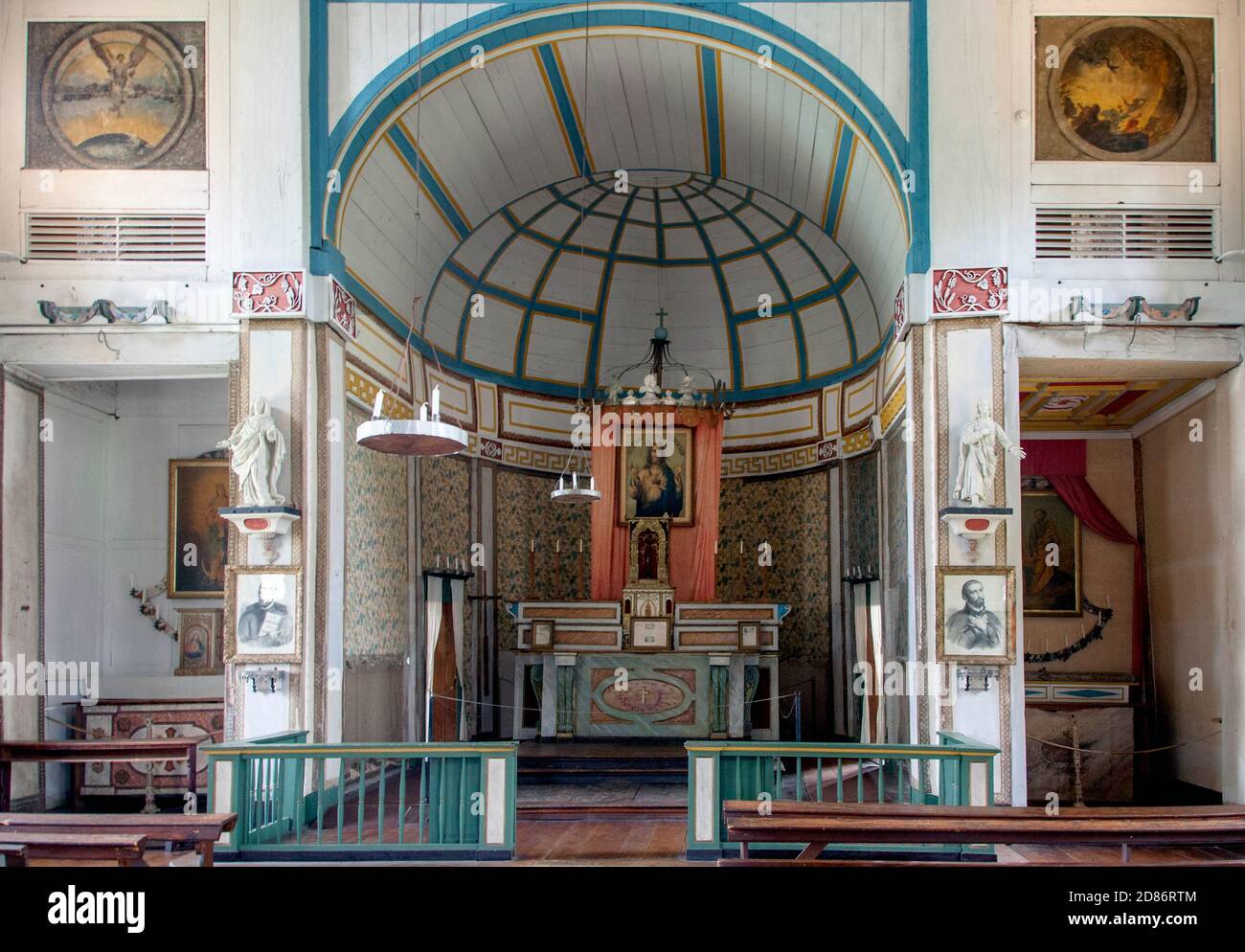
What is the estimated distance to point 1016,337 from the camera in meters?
10.6

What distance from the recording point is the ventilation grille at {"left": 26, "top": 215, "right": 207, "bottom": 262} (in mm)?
10734

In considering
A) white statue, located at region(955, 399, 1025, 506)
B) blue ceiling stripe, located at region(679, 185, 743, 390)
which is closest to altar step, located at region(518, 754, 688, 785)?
white statue, located at region(955, 399, 1025, 506)

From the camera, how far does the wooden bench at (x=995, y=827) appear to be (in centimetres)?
636

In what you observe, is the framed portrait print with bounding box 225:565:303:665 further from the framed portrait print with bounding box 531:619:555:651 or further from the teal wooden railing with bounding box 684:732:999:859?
the framed portrait print with bounding box 531:619:555:651

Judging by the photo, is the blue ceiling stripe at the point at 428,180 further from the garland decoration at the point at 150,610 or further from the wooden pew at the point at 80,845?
the wooden pew at the point at 80,845

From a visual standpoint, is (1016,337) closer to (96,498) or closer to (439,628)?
(439,628)

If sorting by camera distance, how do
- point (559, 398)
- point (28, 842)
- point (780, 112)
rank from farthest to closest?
1. point (559, 398)
2. point (780, 112)
3. point (28, 842)

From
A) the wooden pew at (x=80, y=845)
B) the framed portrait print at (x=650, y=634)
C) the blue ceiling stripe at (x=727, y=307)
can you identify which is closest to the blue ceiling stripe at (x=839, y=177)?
the blue ceiling stripe at (x=727, y=307)

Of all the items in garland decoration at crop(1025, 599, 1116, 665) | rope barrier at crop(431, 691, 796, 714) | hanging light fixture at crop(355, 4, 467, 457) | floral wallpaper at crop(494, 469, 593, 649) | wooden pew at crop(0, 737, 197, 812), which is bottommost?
rope barrier at crop(431, 691, 796, 714)

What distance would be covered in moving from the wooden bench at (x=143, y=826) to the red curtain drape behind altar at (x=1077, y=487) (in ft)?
32.8

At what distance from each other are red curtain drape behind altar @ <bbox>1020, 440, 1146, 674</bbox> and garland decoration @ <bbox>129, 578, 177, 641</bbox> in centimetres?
940

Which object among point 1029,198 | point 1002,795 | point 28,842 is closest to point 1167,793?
point 1002,795

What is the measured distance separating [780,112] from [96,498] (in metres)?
7.83

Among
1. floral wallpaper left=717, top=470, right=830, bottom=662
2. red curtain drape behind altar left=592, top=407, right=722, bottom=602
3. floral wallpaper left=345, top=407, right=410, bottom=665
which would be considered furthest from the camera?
floral wallpaper left=717, top=470, right=830, bottom=662
